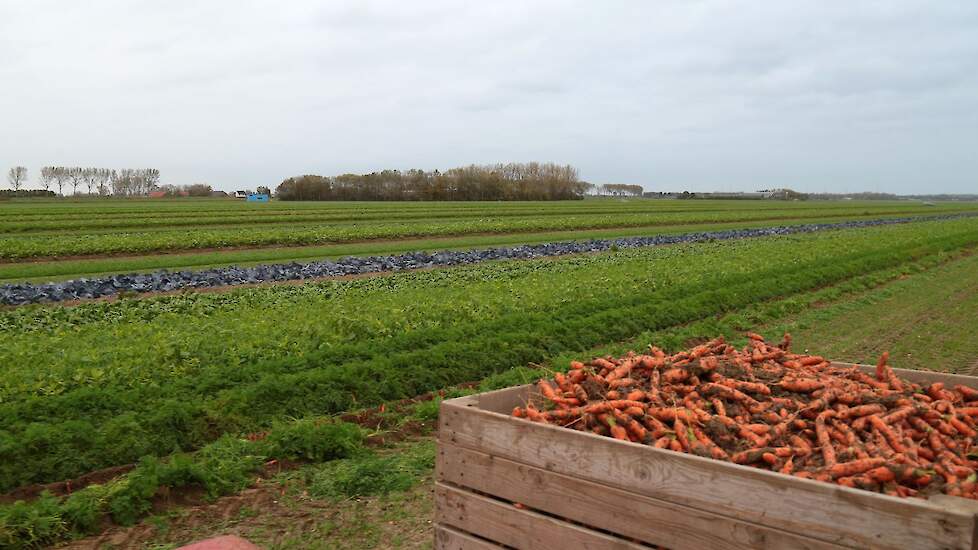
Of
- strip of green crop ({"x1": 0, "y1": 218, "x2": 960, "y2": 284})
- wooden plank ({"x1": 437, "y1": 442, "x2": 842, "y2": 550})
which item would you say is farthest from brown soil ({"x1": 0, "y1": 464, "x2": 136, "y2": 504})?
strip of green crop ({"x1": 0, "y1": 218, "x2": 960, "y2": 284})

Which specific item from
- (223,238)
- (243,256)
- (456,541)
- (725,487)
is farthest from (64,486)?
(223,238)

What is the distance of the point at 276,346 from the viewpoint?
447 inches

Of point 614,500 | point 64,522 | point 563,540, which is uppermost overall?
point 614,500

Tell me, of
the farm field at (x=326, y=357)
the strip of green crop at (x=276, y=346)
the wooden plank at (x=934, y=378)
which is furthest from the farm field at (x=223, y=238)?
the wooden plank at (x=934, y=378)

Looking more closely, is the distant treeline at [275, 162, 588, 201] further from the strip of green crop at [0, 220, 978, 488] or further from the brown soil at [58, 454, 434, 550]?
the brown soil at [58, 454, 434, 550]

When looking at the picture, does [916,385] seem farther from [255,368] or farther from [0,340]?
[0,340]

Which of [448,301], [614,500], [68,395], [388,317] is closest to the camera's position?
[614,500]

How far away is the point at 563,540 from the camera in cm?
398

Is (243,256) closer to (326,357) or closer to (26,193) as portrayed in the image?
(326,357)

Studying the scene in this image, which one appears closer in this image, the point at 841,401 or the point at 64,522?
the point at 841,401

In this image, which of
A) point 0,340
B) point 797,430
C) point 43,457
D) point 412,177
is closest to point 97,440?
point 43,457

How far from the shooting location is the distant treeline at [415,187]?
108 metres

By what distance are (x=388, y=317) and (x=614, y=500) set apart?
393 inches

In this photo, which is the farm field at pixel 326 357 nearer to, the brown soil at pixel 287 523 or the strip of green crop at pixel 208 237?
the brown soil at pixel 287 523
